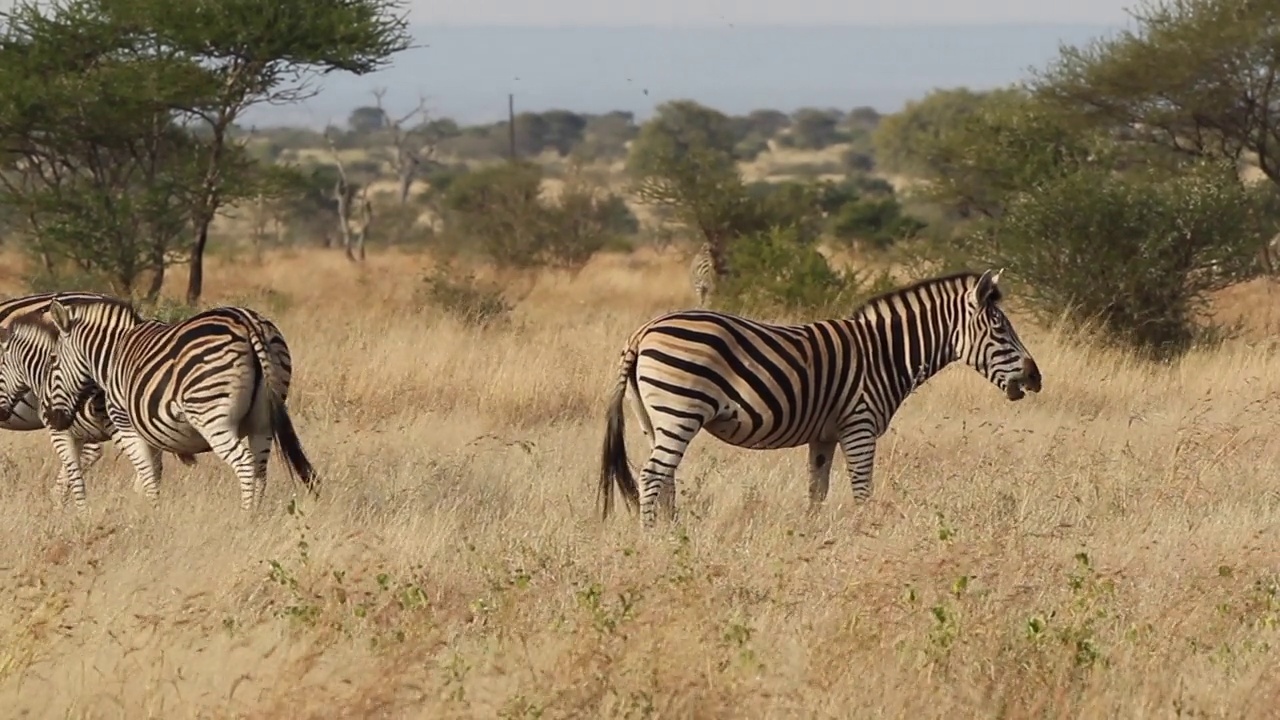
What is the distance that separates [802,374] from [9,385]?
3972mm

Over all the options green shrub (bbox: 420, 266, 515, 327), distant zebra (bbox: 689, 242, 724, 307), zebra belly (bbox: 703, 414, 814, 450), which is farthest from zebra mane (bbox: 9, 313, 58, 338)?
distant zebra (bbox: 689, 242, 724, 307)

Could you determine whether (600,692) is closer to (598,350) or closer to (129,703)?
(129,703)

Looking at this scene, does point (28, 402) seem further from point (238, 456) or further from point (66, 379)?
point (238, 456)

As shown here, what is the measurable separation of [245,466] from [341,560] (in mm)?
1314

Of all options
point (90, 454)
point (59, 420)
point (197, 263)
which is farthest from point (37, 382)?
point (197, 263)

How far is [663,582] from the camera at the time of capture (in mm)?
6133

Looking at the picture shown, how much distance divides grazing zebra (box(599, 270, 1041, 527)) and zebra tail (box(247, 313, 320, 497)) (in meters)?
1.35

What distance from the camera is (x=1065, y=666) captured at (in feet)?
17.4

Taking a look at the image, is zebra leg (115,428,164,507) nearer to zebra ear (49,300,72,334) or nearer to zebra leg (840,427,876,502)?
zebra ear (49,300,72,334)

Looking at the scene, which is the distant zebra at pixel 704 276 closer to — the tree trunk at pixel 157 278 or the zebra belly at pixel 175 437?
the tree trunk at pixel 157 278

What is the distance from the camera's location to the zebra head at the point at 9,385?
8.62 m

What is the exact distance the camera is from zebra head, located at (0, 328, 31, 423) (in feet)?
28.3

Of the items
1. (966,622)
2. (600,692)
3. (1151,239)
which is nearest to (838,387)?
(966,622)

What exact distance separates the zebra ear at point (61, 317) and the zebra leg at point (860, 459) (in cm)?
389
